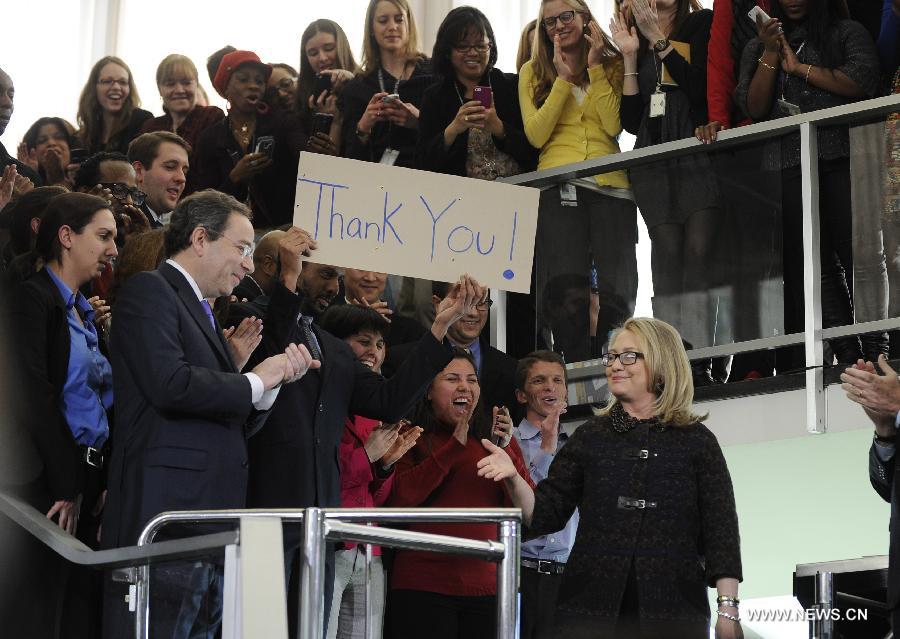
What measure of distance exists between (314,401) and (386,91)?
3.08 m

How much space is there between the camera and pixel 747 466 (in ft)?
23.7

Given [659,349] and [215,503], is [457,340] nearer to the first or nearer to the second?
[659,349]

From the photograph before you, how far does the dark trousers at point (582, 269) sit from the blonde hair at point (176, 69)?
2157 millimetres

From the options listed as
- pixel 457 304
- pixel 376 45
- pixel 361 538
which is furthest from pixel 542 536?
pixel 376 45

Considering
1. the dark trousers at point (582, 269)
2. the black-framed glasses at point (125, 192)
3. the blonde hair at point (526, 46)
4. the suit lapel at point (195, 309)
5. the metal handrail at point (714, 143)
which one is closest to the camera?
the suit lapel at point (195, 309)

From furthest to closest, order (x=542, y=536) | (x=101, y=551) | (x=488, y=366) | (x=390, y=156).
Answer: (x=390, y=156)
(x=488, y=366)
(x=542, y=536)
(x=101, y=551)

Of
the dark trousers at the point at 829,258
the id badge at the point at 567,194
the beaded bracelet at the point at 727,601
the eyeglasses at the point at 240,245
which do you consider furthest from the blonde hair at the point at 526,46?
the beaded bracelet at the point at 727,601

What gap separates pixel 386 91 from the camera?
761 centimetres

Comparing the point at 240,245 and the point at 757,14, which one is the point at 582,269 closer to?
the point at 757,14

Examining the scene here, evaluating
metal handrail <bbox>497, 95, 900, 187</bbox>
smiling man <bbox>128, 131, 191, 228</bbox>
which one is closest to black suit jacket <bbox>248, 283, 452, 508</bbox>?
smiling man <bbox>128, 131, 191, 228</bbox>

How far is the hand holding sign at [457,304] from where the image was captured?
200 inches

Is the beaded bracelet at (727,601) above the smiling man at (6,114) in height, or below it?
below

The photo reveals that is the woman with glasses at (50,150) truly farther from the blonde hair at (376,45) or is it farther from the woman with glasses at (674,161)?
the woman with glasses at (674,161)

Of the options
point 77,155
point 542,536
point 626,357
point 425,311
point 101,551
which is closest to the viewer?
point 101,551
